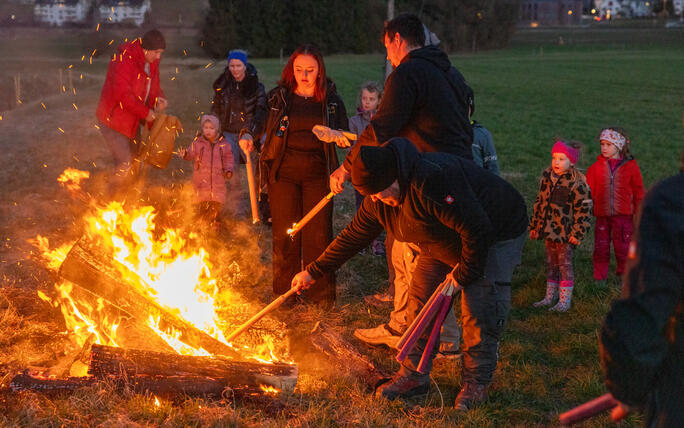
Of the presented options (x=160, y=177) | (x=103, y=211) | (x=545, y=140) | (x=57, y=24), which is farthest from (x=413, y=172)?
(x=57, y=24)

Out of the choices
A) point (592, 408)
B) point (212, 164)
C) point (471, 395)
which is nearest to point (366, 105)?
point (212, 164)

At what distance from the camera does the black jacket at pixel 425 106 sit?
457 cm

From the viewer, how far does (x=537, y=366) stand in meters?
5.23

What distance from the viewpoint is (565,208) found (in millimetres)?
6227

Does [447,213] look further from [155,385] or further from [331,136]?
[155,385]

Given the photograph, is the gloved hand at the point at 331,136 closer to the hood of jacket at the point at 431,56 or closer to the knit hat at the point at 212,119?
the hood of jacket at the point at 431,56

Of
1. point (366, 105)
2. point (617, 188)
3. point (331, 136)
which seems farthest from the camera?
point (366, 105)

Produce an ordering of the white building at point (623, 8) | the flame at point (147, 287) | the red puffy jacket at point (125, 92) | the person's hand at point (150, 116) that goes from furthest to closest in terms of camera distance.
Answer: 1. the white building at point (623, 8)
2. the person's hand at point (150, 116)
3. the red puffy jacket at point (125, 92)
4. the flame at point (147, 287)

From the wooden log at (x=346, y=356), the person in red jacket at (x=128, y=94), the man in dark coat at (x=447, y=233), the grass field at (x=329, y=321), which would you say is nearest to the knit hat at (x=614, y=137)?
the grass field at (x=329, y=321)

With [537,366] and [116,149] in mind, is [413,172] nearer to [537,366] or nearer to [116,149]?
[537,366]

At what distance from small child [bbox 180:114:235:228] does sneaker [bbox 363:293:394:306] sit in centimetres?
259

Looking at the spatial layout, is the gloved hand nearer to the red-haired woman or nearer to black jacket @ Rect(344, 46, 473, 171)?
the red-haired woman

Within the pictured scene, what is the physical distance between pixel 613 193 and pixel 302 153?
10.2ft

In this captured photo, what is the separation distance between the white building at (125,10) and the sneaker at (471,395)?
6225cm
